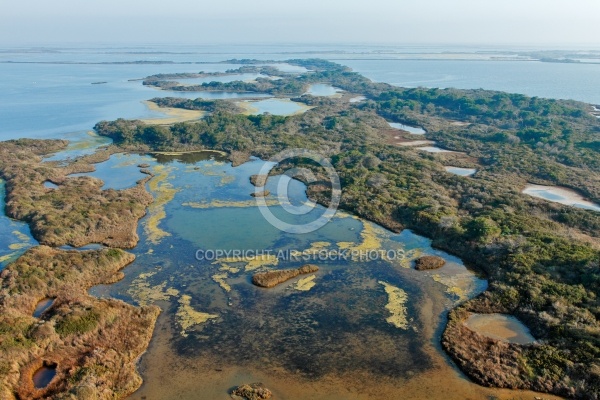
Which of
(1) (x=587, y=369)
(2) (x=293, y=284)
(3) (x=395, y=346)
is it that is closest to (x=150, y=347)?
(2) (x=293, y=284)

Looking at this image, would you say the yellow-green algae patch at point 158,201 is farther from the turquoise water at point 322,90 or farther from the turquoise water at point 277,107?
the turquoise water at point 322,90

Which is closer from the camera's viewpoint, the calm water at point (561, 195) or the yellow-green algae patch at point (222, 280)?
the yellow-green algae patch at point (222, 280)

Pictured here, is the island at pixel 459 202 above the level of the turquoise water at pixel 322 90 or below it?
below

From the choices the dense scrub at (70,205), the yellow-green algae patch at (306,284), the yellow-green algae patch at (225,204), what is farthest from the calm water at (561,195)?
the dense scrub at (70,205)

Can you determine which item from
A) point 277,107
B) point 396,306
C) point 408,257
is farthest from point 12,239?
point 277,107

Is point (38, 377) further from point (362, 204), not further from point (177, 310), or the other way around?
point (362, 204)
